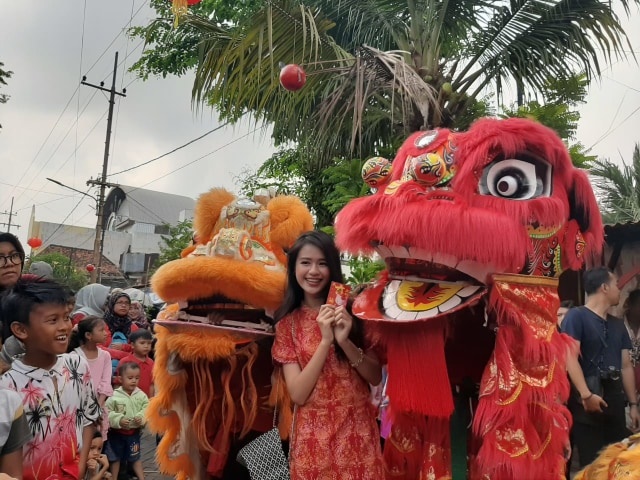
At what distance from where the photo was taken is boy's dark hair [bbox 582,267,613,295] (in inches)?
134

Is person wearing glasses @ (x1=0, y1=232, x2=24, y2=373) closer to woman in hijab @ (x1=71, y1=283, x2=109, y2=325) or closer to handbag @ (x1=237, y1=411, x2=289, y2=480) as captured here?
handbag @ (x1=237, y1=411, x2=289, y2=480)

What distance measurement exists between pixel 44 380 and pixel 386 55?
3573 mm

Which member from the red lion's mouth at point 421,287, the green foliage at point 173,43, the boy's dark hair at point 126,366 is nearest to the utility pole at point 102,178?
the green foliage at point 173,43

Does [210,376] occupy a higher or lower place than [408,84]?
lower

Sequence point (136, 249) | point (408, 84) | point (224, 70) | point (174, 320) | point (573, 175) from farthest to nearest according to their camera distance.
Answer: point (136, 249) < point (224, 70) < point (408, 84) < point (174, 320) < point (573, 175)

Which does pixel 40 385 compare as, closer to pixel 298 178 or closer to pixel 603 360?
pixel 603 360

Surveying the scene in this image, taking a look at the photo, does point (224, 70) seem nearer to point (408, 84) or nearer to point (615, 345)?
point (408, 84)

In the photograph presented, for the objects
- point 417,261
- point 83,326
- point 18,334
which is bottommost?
point 83,326

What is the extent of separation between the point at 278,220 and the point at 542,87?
4039mm

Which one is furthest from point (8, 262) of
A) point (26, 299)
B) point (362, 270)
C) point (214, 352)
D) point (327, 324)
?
point (362, 270)

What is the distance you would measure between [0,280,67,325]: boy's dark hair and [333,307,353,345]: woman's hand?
96cm

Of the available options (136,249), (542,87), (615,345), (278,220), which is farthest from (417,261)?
(136,249)

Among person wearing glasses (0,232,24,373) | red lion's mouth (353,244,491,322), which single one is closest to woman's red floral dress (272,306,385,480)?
red lion's mouth (353,244,491,322)

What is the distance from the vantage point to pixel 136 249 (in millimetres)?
32438
